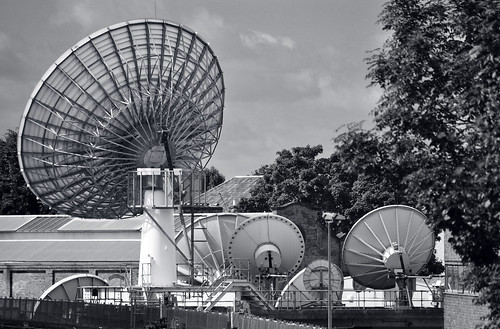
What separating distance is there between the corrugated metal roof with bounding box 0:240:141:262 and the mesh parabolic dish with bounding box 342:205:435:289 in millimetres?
31863

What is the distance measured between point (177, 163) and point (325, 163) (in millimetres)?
47297

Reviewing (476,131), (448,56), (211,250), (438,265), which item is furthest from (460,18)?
(438,265)

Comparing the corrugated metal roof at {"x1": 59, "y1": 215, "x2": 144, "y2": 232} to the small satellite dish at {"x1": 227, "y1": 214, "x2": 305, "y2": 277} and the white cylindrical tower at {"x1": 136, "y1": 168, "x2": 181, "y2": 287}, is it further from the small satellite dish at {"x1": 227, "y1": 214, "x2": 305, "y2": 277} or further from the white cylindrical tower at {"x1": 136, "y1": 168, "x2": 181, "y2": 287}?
the white cylindrical tower at {"x1": 136, "y1": 168, "x2": 181, "y2": 287}

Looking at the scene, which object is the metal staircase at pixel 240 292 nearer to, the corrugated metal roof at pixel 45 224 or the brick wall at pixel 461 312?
the brick wall at pixel 461 312

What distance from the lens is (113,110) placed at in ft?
219

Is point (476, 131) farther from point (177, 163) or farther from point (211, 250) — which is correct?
point (211, 250)

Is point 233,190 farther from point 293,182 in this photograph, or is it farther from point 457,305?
point 457,305

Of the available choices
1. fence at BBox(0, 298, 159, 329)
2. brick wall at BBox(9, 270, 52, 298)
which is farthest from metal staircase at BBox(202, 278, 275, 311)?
brick wall at BBox(9, 270, 52, 298)

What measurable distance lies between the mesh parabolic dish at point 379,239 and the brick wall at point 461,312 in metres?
15.5

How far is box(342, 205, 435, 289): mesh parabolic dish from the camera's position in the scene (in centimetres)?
6475

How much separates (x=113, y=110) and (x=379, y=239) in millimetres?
18180

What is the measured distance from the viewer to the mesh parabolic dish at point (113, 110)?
2554 inches

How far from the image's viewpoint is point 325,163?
376 feet

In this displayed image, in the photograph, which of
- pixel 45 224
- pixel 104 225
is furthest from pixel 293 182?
pixel 45 224
